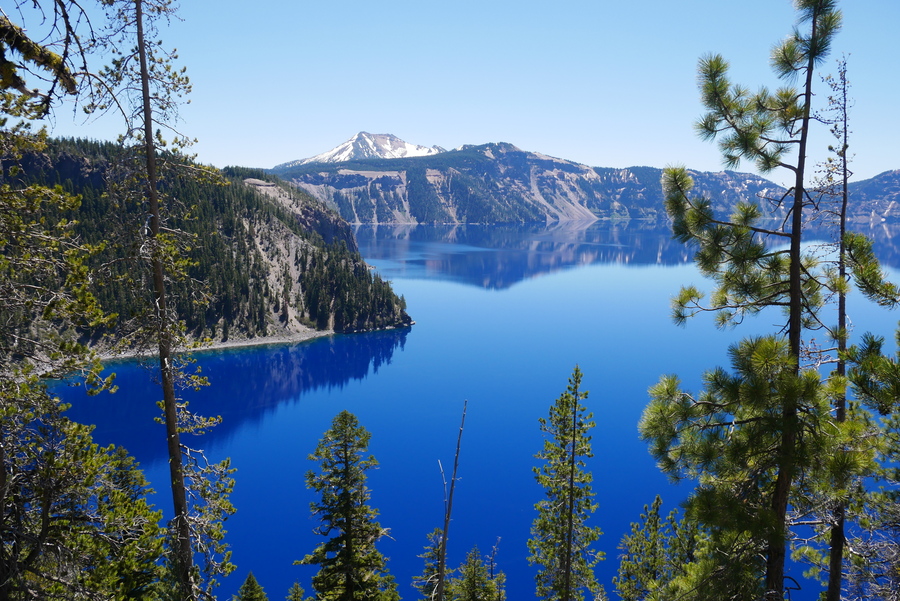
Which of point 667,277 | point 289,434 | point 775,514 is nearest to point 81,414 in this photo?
point 289,434

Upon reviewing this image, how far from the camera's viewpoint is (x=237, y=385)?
80750 mm

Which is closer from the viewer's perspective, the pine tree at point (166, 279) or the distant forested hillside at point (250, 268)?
the pine tree at point (166, 279)

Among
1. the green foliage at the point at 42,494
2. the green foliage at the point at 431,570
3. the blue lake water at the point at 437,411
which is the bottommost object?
the blue lake water at the point at 437,411

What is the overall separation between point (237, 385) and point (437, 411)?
103 ft

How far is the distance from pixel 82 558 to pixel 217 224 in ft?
423

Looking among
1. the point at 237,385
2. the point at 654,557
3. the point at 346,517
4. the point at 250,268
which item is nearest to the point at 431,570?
the point at 346,517

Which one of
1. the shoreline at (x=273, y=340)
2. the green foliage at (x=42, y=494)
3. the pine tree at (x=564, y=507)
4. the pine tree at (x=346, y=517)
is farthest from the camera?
the shoreline at (x=273, y=340)

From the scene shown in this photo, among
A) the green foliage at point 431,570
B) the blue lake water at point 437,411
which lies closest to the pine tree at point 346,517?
the green foliage at point 431,570

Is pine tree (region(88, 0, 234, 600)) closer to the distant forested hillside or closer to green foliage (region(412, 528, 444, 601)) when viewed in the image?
green foliage (region(412, 528, 444, 601))

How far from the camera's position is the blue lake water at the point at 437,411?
4388cm

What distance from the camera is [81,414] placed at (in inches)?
2586

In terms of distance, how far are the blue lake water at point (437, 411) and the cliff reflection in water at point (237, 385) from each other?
318 millimetres

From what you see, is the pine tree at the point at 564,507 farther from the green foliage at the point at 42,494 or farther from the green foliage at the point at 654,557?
the green foliage at the point at 42,494

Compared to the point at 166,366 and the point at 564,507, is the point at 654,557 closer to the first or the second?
the point at 564,507
